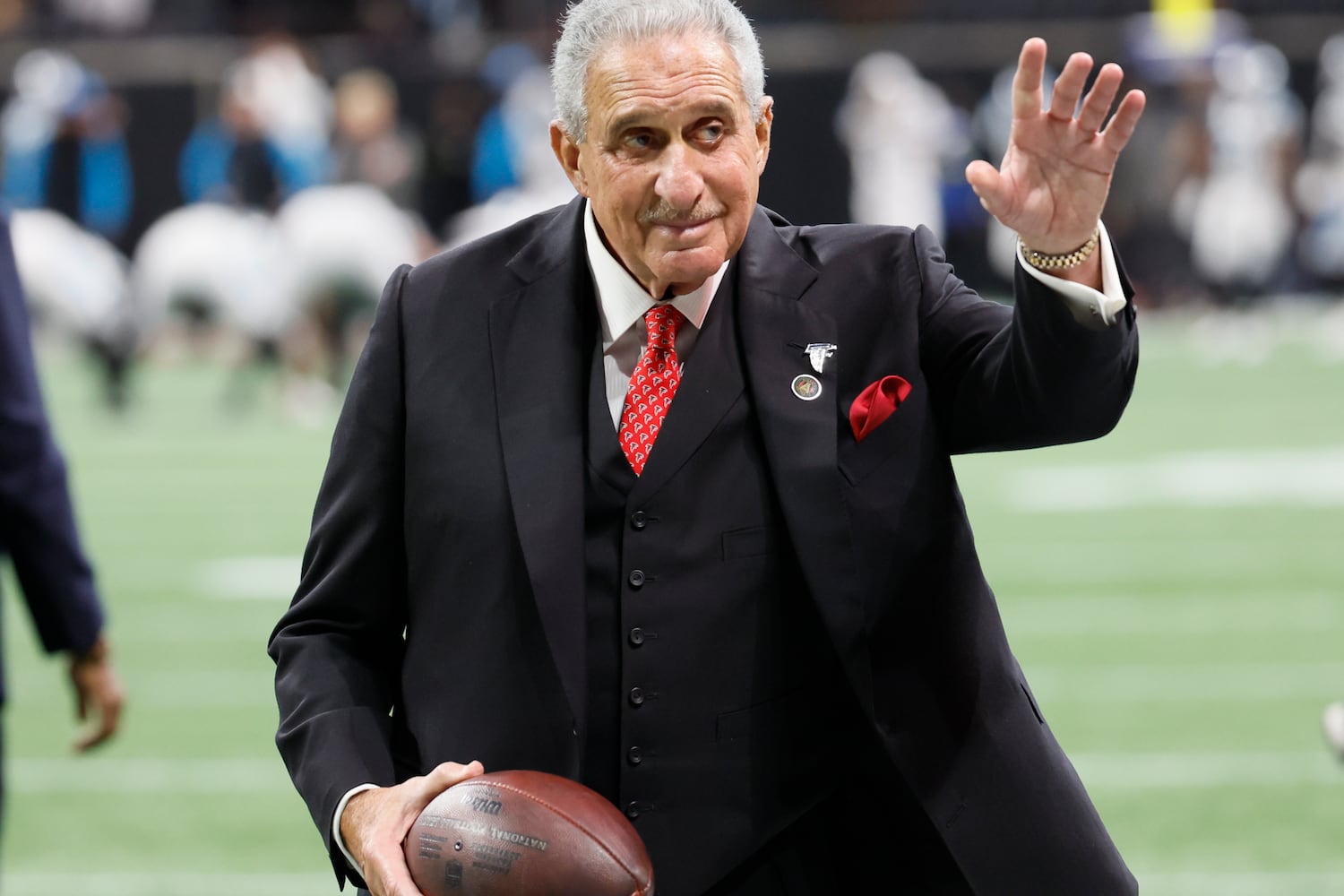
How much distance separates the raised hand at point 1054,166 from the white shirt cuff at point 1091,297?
1.9 inches

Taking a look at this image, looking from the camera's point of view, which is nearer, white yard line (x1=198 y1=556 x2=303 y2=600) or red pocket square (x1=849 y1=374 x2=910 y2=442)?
red pocket square (x1=849 y1=374 x2=910 y2=442)

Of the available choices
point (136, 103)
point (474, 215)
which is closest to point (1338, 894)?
point (474, 215)

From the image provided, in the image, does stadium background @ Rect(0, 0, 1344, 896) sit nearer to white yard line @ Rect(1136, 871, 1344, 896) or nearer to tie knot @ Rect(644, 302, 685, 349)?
white yard line @ Rect(1136, 871, 1344, 896)

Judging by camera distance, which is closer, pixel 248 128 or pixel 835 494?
pixel 835 494

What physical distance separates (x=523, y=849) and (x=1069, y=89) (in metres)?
1.08

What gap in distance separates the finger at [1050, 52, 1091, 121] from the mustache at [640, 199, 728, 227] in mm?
432

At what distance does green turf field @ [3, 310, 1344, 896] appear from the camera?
5.92 meters

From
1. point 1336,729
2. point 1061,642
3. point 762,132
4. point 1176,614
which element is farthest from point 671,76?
point 1176,614

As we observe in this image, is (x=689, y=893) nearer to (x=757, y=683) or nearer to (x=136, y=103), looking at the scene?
(x=757, y=683)

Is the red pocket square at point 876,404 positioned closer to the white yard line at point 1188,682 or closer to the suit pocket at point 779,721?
the suit pocket at point 779,721

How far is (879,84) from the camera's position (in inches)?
810

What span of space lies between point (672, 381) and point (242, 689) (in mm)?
5343

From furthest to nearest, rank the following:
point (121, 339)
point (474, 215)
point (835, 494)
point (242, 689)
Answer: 1. point (474, 215)
2. point (121, 339)
3. point (242, 689)
4. point (835, 494)

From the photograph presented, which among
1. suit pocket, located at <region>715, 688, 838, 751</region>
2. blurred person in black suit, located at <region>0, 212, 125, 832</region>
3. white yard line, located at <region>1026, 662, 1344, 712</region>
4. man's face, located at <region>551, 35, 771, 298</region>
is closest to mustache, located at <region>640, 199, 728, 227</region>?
man's face, located at <region>551, 35, 771, 298</region>
